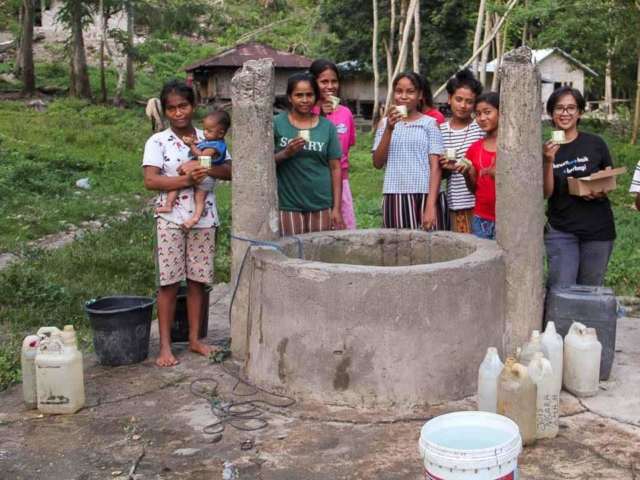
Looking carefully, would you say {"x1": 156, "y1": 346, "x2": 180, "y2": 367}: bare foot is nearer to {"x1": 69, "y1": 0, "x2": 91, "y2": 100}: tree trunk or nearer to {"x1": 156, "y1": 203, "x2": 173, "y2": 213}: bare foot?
{"x1": 156, "y1": 203, "x2": 173, "y2": 213}: bare foot

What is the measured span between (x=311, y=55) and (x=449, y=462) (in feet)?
99.1

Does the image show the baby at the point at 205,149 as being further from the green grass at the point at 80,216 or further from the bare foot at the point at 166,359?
the green grass at the point at 80,216

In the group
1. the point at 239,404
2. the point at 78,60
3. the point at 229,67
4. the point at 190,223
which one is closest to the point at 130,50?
the point at 78,60

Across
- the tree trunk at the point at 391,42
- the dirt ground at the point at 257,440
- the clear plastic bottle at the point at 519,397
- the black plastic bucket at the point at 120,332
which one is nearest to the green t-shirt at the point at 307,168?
the black plastic bucket at the point at 120,332

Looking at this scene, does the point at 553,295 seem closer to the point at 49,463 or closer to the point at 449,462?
the point at 449,462

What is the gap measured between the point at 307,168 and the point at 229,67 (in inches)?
946

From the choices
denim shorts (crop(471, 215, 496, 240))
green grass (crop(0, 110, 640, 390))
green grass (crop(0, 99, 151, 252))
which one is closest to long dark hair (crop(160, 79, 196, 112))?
green grass (crop(0, 110, 640, 390))

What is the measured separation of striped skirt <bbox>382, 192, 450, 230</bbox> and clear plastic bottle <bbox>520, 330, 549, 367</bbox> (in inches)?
51.1

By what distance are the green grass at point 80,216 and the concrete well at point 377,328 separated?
1.77 meters

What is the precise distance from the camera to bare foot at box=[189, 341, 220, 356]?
17.4 ft

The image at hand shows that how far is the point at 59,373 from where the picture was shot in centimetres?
437

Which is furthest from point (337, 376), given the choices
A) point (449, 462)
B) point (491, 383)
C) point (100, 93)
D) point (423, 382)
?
point (100, 93)

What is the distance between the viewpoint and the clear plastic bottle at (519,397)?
3.88 metres

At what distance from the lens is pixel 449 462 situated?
2.73m
